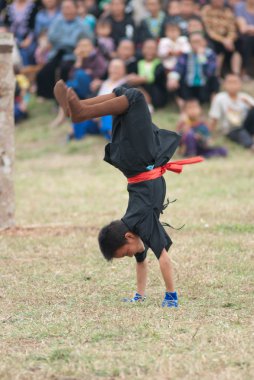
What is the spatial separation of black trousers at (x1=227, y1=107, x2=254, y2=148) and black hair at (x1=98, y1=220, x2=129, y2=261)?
26.5ft

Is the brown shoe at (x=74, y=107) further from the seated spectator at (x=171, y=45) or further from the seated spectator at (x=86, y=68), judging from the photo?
the seated spectator at (x=171, y=45)

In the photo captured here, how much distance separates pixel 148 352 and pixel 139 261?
4.35ft

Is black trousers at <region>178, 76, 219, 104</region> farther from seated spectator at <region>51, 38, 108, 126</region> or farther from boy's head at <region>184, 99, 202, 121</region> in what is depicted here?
seated spectator at <region>51, 38, 108, 126</region>

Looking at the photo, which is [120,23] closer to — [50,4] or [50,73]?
[50,4]

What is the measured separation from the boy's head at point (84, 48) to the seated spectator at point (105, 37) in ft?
1.38

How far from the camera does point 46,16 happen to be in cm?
1593

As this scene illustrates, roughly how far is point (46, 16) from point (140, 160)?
10776 millimetres

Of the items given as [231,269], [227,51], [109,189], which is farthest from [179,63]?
[231,269]

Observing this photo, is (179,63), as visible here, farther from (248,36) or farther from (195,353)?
(195,353)

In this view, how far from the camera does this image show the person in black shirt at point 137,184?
5.60 metres

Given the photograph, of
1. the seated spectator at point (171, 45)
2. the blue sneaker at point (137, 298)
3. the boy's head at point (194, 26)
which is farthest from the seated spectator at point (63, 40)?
the blue sneaker at point (137, 298)

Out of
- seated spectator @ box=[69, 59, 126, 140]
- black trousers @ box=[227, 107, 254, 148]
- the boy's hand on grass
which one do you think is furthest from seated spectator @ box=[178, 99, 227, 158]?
seated spectator @ box=[69, 59, 126, 140]

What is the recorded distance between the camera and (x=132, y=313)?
5.67 meters

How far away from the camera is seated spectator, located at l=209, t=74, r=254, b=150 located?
13.6 metres
